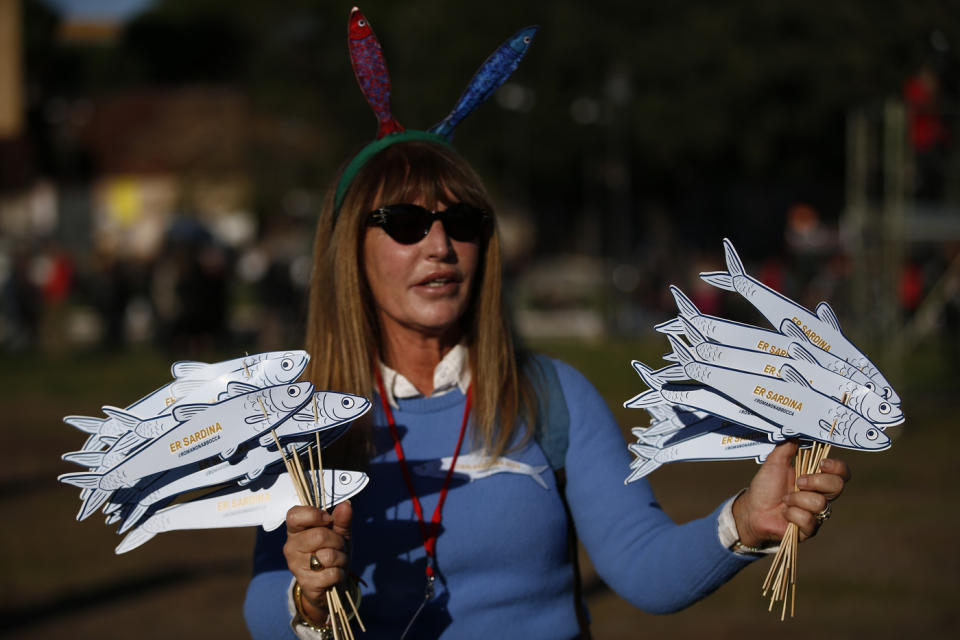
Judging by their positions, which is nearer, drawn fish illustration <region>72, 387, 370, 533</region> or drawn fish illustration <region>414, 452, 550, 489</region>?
drawn fish illustration <region>72, 387, 370, 533</region>

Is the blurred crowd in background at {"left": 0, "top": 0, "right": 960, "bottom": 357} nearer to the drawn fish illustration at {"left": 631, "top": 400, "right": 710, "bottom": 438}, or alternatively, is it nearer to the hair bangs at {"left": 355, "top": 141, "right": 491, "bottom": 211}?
the hair bangs at {"left": 355, "top": 141, "right": 491, "bottom": 211}

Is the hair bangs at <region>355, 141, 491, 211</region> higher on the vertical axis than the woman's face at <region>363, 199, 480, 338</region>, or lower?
higher

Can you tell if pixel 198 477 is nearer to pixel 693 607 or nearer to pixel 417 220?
pixel 417 220

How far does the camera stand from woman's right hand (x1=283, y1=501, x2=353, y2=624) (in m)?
2.22

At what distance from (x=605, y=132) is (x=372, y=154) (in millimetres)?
Result: 38189

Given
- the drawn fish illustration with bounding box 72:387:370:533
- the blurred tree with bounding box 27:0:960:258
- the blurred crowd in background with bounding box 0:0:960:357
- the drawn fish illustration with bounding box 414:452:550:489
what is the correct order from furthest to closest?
the blurred tree with bounding box 27:0:960:258 < the blurred crowd in background with bounding box 0:0:960:357 < the drawn fish illustration with bounding box 414:452:550:489 < the drawn fish illustration with bounding box 72:387:370:533

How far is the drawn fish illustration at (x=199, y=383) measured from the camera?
91.9 inches

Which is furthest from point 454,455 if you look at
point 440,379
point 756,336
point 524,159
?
point 524,159

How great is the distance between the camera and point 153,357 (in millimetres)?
20297

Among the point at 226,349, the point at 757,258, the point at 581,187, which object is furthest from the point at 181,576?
the point at 581,187

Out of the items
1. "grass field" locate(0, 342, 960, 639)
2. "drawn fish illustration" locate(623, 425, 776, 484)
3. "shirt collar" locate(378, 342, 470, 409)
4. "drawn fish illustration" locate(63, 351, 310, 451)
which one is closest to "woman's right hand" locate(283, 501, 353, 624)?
"drawn fish illustration" locate(63, 351, 310, 451)

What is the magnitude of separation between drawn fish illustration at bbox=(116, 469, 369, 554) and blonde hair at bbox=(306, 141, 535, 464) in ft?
0.82

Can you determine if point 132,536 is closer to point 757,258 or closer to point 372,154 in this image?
point 372,154

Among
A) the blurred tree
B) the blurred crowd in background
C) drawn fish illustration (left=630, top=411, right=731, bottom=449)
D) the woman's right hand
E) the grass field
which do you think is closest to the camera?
the woman's right hand
